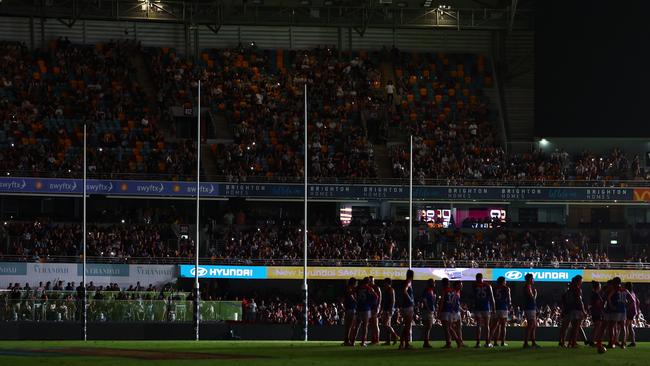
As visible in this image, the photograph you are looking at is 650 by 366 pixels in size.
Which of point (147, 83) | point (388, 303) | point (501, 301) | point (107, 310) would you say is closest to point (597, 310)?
point (501, 301)

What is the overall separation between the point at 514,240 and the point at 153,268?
17.2 meters

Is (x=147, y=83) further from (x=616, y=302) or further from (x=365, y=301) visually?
(x=616, y=302)

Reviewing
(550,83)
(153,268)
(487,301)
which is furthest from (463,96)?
(487,301)

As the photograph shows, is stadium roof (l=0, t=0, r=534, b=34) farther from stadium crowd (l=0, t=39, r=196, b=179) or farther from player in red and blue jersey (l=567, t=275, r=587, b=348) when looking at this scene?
player in red and blue jersey (l=567, t=275, r=587, b=348)

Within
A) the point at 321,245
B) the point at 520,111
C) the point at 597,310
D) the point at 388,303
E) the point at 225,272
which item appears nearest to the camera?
the point at 597,310

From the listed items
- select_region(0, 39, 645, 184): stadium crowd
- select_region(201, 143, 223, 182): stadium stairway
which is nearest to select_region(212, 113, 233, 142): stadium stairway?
select_region(0, 39, 645, 184): stadium crowd

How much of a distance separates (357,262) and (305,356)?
25.4m

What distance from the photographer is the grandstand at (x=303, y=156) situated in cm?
5056

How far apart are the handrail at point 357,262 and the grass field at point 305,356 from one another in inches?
785

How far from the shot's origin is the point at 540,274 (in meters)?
50.7

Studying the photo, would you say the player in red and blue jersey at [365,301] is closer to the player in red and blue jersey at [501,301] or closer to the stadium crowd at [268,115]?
the player in red and blue jersey at [501,301]

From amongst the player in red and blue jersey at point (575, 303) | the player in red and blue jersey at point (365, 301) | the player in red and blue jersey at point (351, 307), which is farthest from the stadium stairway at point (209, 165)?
the player in red and blue jersey at point (575, 303)

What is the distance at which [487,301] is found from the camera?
93.9ft

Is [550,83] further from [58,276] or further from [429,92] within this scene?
[58,276]
